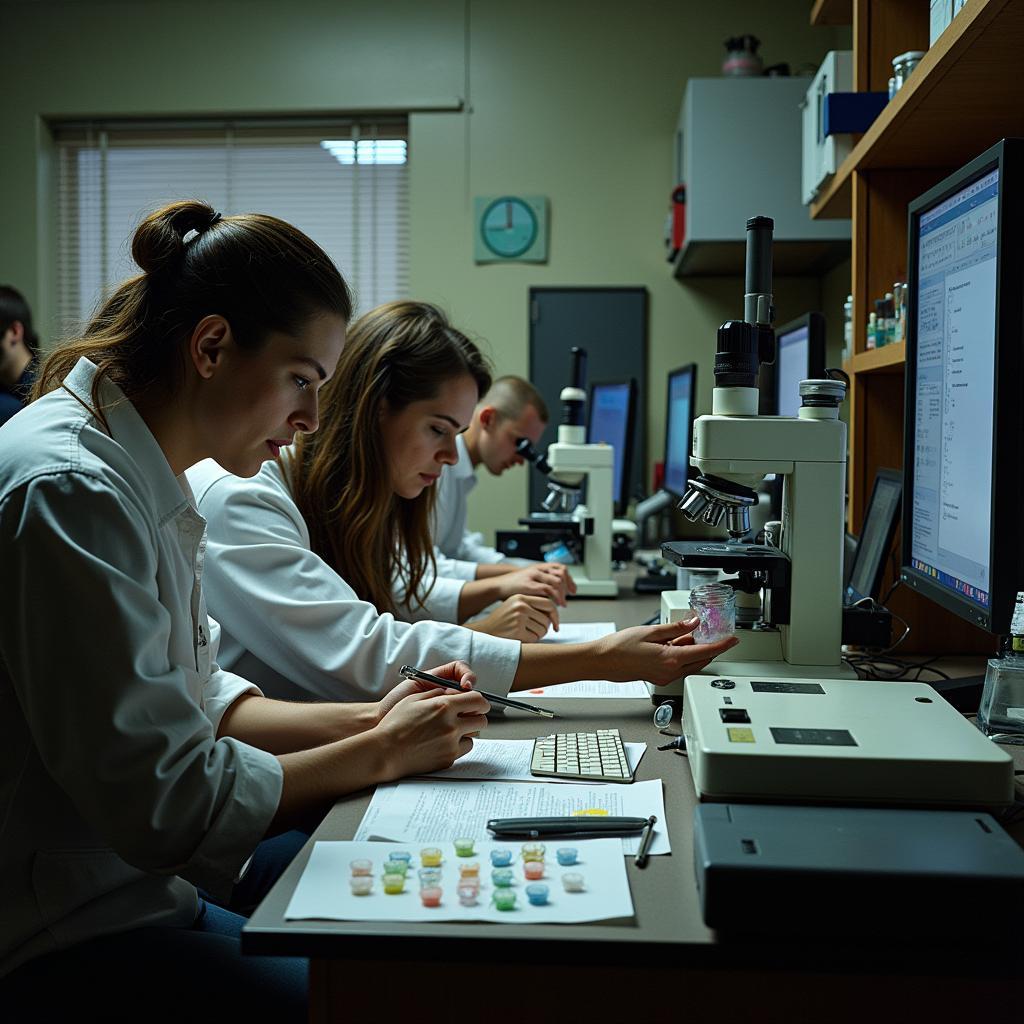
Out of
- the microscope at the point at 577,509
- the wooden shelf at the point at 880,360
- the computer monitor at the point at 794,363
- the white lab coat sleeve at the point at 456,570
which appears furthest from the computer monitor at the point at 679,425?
the wooden shelf at the point at 880,360

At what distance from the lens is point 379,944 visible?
2.33ft

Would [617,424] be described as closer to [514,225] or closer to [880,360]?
[514,225]

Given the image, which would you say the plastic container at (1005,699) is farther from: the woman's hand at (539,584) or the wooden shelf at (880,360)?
the woman's hand at (539,584)

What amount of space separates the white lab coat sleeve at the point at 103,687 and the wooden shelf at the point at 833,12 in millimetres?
1957

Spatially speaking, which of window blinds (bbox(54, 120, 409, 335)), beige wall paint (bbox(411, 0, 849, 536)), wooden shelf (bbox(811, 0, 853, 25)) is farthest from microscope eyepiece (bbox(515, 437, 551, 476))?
window blinds (bbox(54, 120, 409, 335))

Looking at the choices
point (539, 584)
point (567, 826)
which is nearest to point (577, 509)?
point (539, 584)

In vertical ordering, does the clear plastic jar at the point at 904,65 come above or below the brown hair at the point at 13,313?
above

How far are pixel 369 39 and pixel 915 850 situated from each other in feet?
13.8

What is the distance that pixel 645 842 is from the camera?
0.86 m

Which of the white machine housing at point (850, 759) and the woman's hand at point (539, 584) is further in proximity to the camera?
the woman's hand at point (539, 584)

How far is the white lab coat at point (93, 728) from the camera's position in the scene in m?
0.84

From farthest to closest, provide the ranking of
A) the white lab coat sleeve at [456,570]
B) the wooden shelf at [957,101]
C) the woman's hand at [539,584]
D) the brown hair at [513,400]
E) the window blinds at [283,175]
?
the window blinds at [283,175] → the brown hair at [513,400] → the white lab coat sleeve at [456,570] → the woman's hand at [539,584] → the wooden shelf at [957,101]

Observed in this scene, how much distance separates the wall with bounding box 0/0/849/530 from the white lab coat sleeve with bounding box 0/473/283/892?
135 inches

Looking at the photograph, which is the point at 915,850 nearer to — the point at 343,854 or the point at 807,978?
the point at 807,978
